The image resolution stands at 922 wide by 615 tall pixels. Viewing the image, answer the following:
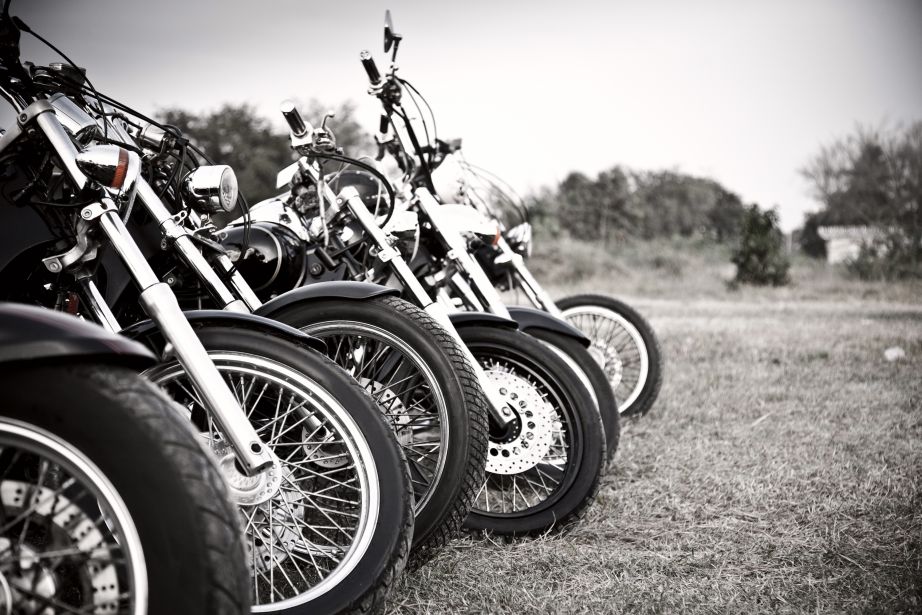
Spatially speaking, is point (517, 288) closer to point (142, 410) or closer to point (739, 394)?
point (739, 394)

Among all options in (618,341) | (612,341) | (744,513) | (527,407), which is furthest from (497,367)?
(618,341)

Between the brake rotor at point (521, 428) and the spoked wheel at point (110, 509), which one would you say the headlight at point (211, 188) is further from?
the brake rotor at point (521, 428)

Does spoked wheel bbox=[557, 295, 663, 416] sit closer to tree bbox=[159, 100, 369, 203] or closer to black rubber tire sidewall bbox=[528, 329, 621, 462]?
black rubber tire sidewall bbox=[528, 329, 621, 462]

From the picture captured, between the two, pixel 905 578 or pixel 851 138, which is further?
pixel 851 138

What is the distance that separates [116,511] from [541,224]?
791 inches

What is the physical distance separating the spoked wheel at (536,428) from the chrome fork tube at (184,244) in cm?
93

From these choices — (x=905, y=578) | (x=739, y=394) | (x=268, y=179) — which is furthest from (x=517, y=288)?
(x=268, y=179)

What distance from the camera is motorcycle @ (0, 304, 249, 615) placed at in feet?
3.80

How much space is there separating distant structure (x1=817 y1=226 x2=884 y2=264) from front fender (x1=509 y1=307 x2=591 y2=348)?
1357 centimetres

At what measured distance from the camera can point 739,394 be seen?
484 centimetres

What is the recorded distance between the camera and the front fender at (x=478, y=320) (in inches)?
103

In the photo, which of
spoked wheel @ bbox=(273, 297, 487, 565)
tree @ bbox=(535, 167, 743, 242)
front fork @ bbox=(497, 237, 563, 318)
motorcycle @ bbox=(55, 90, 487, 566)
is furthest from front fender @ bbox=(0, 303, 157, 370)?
tree @ bbox=(535, 167, 743, 242)

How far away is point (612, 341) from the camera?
4.69 metres

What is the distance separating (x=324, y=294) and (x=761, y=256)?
14.2 meters
